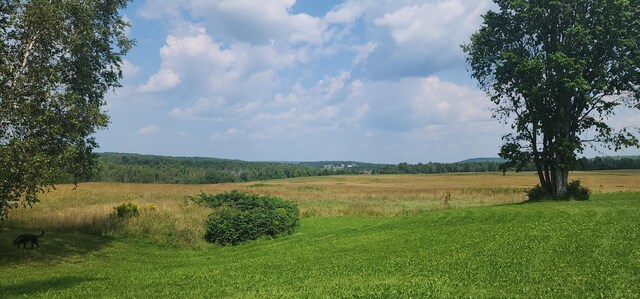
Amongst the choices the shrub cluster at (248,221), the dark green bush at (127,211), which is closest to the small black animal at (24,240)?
the dark green bush at (127,211)

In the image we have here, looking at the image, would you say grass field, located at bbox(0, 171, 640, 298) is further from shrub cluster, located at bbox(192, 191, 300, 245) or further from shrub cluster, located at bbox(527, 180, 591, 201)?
shrub cluster, located at bbox(527, 180, 591, 201)

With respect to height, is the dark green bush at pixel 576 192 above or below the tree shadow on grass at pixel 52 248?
above

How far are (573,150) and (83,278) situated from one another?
3954 cm

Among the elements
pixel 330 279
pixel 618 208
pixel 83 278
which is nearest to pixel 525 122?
pixel 618 208

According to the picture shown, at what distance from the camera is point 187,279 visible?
1889 centimetres

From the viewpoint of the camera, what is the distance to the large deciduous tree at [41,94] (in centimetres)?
1967

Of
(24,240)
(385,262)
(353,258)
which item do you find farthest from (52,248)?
(385,262)

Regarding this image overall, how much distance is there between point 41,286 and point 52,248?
926 centimetres

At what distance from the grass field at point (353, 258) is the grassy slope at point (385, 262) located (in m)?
0.06

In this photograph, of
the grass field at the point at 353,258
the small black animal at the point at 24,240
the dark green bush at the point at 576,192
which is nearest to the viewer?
the grass field at the point at 353,258

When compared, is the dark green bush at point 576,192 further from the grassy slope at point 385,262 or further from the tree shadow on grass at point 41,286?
the tree shadow on grass at point 41,286

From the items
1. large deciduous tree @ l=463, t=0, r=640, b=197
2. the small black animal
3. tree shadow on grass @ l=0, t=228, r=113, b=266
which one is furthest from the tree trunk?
the small black animal

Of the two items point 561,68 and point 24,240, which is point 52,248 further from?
point 561,68

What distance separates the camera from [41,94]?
21.5 meters
